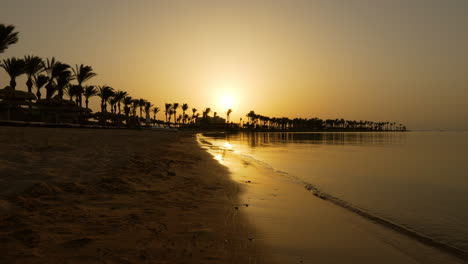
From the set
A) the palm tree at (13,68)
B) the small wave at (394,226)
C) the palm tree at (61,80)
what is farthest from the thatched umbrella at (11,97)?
the small wave at (394,226)

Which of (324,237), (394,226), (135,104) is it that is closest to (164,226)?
(324,237)

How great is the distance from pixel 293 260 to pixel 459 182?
44.1 ft

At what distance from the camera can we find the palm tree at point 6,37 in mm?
31688

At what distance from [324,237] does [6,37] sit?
4132 cm

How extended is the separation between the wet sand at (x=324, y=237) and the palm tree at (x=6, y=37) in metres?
38.2

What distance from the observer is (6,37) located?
32125mm

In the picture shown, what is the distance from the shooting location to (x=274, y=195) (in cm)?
884

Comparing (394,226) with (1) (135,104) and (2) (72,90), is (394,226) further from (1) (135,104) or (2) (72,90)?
(1) (135,104)

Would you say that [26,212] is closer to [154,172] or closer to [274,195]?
[154,172]

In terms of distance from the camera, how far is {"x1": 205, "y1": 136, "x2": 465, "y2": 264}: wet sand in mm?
4355

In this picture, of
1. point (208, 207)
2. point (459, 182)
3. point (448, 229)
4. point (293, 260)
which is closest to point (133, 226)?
point (208, 207)

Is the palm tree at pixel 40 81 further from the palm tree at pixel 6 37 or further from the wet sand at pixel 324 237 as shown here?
the wet sand at pixel 324 237

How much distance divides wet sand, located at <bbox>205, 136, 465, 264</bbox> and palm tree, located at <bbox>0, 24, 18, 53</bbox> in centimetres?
3824

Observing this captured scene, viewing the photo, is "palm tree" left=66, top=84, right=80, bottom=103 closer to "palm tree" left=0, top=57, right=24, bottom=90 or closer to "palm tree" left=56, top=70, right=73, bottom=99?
"palm tree" left=56, top=70, right=73, bottom=99
